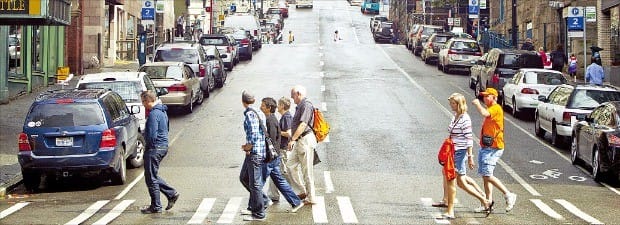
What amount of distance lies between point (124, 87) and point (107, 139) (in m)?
5.90

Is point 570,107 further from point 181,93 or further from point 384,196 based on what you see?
point 181,93

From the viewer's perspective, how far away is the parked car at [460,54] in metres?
40.9

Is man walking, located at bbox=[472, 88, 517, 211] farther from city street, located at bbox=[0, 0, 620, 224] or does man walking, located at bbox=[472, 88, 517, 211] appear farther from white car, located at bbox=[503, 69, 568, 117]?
white car, located at bbox=[503, 69, 568, 117]

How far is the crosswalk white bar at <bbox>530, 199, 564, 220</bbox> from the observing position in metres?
13.2

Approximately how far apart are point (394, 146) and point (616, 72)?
17.1 m

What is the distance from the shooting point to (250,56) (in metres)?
47.9

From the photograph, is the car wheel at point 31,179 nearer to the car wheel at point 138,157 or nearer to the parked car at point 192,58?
the car wheel at point 138,157

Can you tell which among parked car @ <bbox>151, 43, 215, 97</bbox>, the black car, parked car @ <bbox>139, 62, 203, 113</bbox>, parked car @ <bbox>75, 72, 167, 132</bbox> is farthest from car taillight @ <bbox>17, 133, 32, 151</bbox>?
parked car @ <bbox>151, 43, 215, 97</bbox>

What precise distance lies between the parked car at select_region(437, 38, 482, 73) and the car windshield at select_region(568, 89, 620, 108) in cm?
1917

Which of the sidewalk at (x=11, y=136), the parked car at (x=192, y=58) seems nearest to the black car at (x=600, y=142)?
the sidewalk at (x=11, y=136)

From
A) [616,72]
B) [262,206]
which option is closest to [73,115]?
[262,206]

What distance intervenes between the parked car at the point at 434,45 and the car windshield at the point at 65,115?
102 feet

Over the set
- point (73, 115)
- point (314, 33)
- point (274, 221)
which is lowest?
point (274, 221)

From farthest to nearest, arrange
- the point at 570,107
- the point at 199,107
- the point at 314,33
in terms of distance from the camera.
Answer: the point at 314,33 → the point at 199,107 → the point at 570,107
